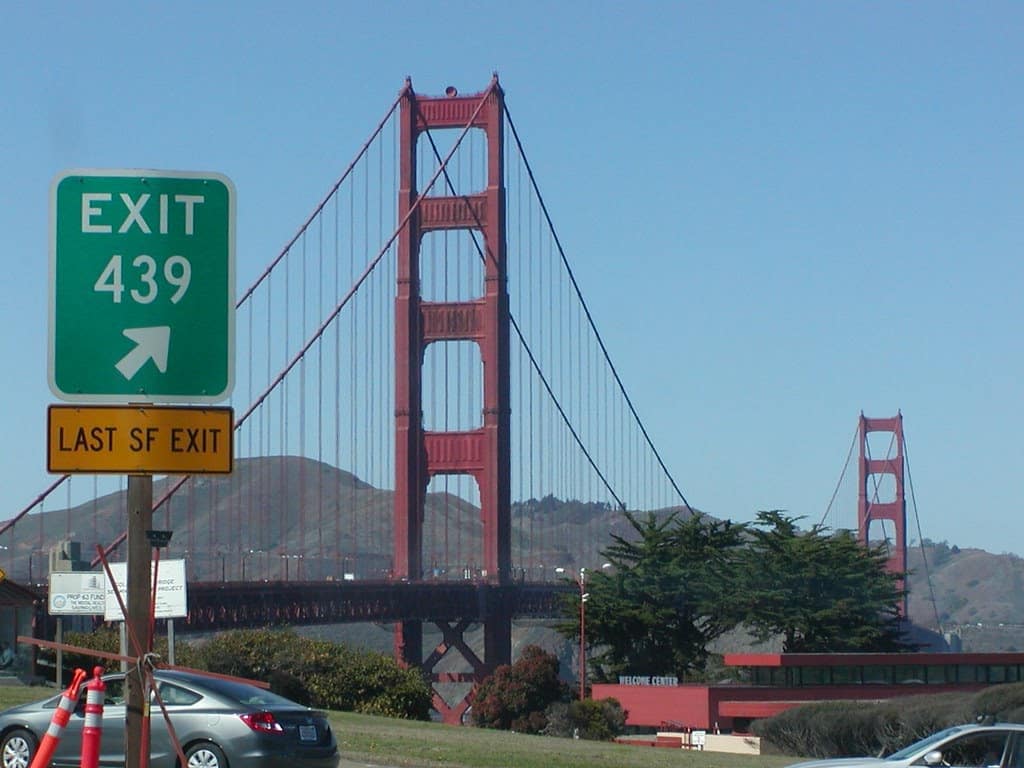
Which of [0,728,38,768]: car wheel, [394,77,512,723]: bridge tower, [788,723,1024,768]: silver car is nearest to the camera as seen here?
[788,723,1024,768]: silver car

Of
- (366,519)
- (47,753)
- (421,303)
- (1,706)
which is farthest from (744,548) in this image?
(366,519)

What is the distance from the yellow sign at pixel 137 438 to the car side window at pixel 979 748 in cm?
1021

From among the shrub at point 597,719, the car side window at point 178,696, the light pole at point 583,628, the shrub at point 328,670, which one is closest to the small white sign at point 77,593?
the car side window at point 178,696

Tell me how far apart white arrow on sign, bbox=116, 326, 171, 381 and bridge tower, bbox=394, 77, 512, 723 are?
61.7 metres

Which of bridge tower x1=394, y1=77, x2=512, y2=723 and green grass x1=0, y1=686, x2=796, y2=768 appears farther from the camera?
bridge tower x1=394, y1=77, x2=512, y2=723

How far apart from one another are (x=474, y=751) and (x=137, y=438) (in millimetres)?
14734

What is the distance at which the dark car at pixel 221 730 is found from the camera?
14969 millimetres

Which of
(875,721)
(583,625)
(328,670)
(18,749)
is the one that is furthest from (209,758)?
(583,625)

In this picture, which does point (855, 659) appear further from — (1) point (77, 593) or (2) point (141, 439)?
(2) point (141, 439)

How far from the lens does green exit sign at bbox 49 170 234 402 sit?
5941 mm

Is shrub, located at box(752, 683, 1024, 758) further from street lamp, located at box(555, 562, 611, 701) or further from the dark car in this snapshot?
the dark car

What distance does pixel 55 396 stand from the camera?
5922 millimetres

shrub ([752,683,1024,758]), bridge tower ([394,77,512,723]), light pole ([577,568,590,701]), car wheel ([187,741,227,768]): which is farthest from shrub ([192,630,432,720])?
bridge tower ([394,77,512,723])

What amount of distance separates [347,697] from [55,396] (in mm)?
32108
